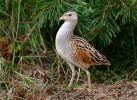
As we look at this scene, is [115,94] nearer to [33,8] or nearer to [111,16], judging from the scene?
[111,16]

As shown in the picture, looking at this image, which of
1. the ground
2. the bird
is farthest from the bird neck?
the ground

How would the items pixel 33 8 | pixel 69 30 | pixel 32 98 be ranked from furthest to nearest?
pixel 33 8
pixel 69 30
pixel 32 98

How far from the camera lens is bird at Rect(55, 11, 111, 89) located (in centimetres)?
466

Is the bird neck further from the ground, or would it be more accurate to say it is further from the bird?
the ground

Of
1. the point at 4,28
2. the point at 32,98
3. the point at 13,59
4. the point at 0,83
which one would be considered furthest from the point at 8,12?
the point at 32,98

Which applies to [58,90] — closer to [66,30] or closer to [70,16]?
[66,30]

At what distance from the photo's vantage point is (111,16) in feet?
16.7

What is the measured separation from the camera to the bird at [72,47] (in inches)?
183

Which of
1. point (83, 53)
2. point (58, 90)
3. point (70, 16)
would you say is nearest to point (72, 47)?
point (83, 53)

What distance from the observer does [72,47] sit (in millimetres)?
4715

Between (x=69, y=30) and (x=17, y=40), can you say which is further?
(x=17, y=40)

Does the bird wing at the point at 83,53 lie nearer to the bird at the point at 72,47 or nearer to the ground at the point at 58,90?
the bird at the point at 72,47

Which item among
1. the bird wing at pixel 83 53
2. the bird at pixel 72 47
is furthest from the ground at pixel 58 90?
the bird wing at pixel 83 53

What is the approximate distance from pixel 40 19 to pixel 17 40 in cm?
42
